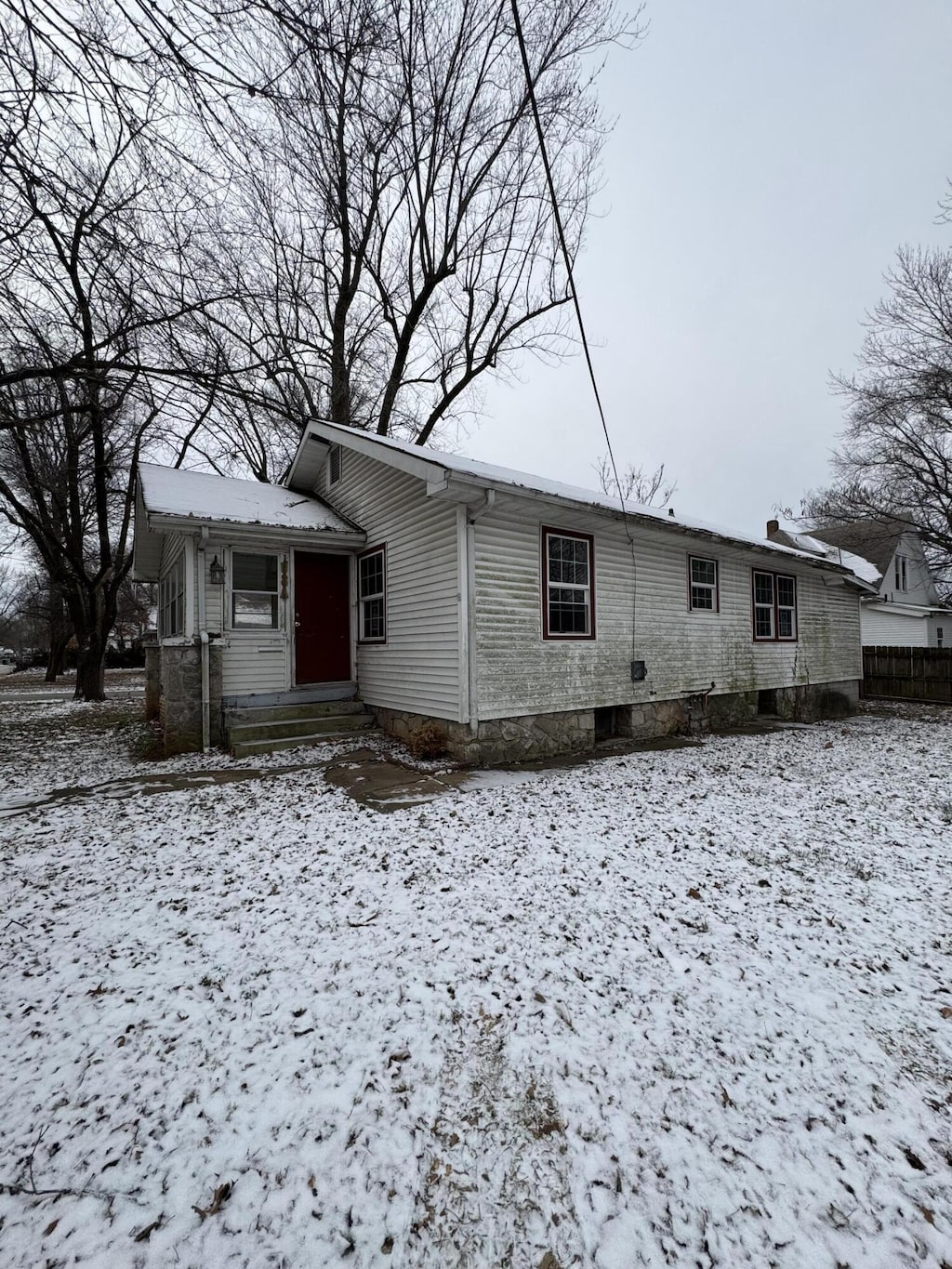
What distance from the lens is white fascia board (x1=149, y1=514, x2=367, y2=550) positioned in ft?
23.3

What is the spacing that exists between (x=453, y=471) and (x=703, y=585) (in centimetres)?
616

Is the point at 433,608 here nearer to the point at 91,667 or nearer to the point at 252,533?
the point at 252,533

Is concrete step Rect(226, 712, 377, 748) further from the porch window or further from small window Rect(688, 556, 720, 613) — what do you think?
small window Rect(688, 556, 720, 613)

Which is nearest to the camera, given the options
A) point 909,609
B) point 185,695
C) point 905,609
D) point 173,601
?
point 185,695

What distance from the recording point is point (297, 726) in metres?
7.69

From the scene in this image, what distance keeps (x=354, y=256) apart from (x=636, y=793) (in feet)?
53.2

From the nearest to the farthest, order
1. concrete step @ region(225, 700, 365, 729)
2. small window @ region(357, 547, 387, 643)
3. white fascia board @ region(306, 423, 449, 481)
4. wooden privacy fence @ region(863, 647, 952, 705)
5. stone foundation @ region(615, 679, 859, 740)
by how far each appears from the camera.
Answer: white fascia board @ region(306, 423, 449, 481)
concrete step @ region(225, 700, 365, 729)
small window @ region(357, 547, 387, 643)
stone foundation @ region(615, 679, 859, 740)
wooden privacy fence @ region(863, 647, 952, 705)

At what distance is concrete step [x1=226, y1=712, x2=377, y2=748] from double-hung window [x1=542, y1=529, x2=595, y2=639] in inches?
130

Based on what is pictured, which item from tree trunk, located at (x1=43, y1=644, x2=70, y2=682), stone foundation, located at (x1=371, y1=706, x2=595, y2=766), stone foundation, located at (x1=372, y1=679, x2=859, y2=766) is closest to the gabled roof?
stone foundation, located at (x1=372, y1=679, x2=859, y2=766)

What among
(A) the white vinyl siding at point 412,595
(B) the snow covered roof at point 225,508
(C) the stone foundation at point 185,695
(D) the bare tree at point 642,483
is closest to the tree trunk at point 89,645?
(B) the snow covered roof at point 225,508

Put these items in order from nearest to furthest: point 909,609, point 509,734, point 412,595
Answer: point 509,734 < point 412,595 < point 909,609

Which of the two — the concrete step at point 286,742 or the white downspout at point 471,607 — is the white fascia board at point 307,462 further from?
the concrete step at point 286,742

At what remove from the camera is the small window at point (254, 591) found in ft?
26.0

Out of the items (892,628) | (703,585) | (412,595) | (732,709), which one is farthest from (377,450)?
(892,628)
